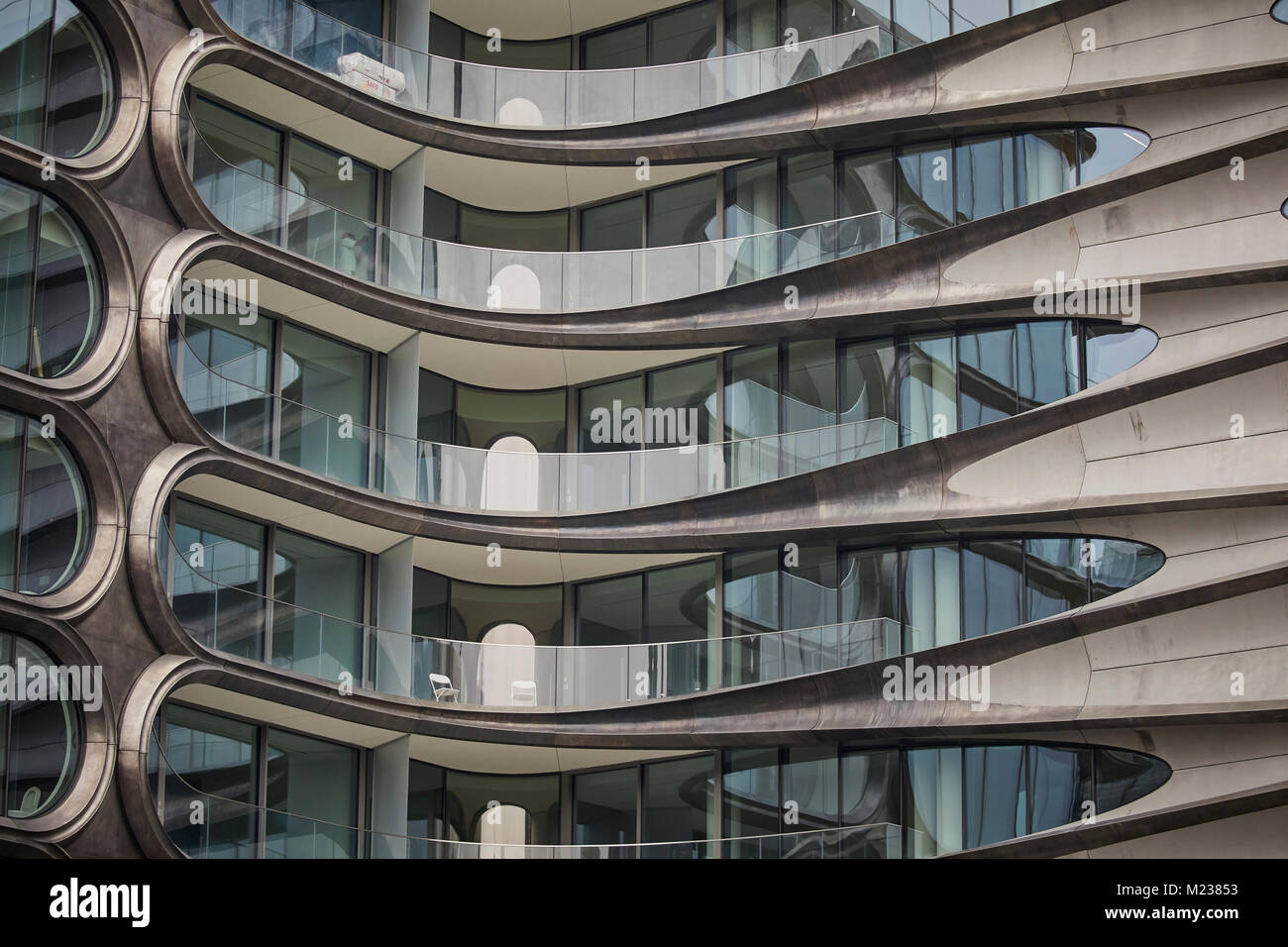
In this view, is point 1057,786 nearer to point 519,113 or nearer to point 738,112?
point 738,112

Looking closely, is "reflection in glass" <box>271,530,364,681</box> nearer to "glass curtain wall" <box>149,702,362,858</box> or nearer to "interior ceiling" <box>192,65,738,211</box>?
"glass curtain wall" <box>149,702,362,858</box>

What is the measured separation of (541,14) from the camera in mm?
41219

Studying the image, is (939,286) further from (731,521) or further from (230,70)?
(230,70)

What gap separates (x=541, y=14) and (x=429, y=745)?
46.2 feet

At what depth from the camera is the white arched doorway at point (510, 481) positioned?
37375 mm

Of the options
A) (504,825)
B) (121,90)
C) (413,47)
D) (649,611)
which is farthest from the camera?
(413,47)

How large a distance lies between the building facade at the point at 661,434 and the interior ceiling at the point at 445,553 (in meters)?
0.12

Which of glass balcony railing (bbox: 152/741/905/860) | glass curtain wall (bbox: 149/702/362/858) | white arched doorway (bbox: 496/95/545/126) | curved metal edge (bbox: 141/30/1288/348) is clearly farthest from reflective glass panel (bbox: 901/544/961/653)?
white arched doorway (bbox: 496/95/545/126)

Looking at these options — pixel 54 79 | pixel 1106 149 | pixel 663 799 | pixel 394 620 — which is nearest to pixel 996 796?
pixel 663 799

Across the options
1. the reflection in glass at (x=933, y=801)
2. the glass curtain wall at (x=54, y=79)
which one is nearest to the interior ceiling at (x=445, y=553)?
the reflection in glass at (x=933, y=801)

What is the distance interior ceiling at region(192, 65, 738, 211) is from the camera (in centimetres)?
3672

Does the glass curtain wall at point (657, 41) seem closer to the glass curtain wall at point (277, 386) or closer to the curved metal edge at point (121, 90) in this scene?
the glass curtain wall at point (277, 386)

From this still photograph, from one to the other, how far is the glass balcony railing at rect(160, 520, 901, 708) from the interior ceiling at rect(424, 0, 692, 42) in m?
12.0
